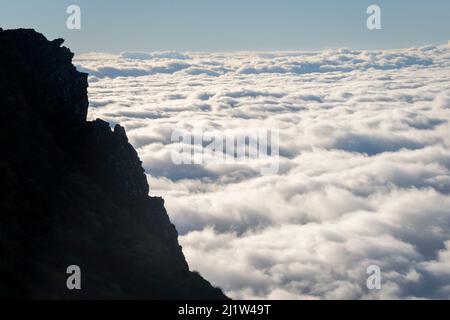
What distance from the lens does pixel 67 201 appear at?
60.3 m

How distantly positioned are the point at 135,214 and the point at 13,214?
21.6 m

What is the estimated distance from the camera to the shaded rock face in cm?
5016

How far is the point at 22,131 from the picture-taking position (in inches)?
2616

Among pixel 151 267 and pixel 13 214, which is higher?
pixel 13 214

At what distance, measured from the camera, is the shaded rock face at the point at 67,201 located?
50.2m
